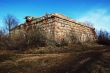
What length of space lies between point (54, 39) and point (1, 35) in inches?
180

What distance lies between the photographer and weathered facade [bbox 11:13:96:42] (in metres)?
18.0

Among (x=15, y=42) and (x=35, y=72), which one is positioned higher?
(x=15, y=42)

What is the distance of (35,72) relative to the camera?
25.1 ft

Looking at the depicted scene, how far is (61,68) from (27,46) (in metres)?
8.05

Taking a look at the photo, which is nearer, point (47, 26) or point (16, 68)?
point (16, 68)

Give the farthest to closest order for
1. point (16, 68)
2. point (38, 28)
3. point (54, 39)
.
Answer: point (38, 28) → point (54, 39) → point (16, 68)

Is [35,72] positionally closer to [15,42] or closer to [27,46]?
[27,46]

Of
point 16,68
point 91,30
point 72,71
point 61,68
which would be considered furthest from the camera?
point 91,30

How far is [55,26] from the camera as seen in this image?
59.0ft

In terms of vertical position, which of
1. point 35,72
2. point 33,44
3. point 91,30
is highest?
point 91,30

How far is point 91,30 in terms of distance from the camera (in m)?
23.1

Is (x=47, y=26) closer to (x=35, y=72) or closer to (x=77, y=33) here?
(x=77, y=33)

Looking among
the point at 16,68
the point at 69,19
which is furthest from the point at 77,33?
the point at 16,68

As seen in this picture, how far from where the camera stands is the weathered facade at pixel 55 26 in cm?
1802
